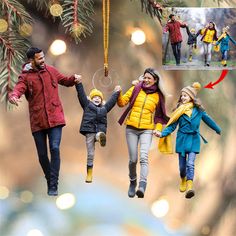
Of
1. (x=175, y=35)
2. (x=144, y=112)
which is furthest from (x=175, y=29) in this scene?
(x=144, y=112)

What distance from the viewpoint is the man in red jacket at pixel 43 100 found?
1420 mm

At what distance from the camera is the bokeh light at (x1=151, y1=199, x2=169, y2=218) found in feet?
5.29

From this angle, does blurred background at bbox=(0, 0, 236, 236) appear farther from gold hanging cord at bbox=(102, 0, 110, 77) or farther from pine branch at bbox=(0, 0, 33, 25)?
pine branch at bbox=(0, 0, 33, 25)

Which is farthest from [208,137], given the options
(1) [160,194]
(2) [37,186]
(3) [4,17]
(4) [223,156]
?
(3) [4,17]

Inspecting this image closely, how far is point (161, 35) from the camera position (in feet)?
5.22

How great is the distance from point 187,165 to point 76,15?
1.51 ft

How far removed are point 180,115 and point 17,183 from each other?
453 mm

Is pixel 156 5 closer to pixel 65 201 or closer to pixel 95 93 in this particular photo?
pixel 95 93

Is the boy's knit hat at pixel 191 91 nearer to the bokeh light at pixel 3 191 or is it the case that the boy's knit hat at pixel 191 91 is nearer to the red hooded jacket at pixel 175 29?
the red hooded jacket at pixel 175 29

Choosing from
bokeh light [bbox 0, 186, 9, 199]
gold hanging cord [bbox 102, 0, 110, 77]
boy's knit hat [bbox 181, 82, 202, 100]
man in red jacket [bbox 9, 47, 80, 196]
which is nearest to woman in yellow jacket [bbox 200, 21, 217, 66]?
boy's knit hat [bbox 181, 82, 202, 100]

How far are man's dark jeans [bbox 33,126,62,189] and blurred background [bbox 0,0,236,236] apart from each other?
0.09 meters

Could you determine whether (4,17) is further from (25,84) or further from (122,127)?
(122,127)

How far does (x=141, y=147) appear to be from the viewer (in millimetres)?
1497

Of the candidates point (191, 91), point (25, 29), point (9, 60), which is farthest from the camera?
point (191, 91)
